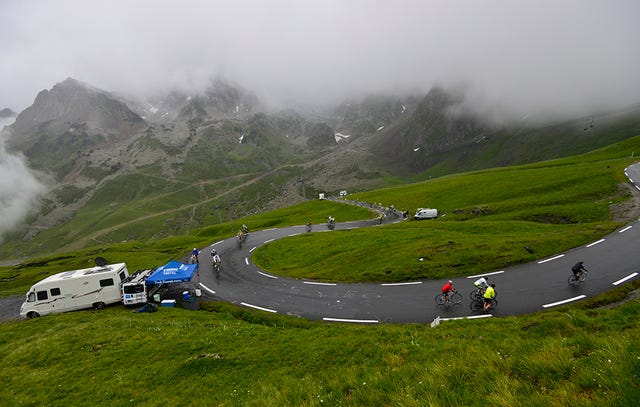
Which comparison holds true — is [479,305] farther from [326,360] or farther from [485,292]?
[326,360]

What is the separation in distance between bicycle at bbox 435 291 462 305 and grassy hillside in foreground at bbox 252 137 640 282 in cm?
544

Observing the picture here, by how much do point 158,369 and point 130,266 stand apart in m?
62.0

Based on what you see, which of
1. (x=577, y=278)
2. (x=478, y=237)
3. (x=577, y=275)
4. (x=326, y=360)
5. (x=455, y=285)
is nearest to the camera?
(x=326, y=360)

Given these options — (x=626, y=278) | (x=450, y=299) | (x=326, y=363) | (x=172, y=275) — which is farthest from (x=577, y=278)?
(x=172, y=275)

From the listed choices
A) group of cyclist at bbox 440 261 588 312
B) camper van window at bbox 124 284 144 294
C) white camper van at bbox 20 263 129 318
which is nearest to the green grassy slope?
camper van window at bbox 124 284 144 294

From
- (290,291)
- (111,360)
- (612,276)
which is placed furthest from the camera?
(290,291)

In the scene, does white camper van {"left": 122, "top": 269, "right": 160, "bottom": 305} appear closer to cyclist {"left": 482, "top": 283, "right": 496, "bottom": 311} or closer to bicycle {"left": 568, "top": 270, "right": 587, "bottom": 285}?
cyclist {"left": 482, "top": 283, "right": 496, "bottom": 311}

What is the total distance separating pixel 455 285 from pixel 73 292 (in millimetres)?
44091

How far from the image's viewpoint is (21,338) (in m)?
27.5

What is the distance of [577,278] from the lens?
25.0 meters

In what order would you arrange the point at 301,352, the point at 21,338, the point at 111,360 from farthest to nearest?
the point at 21,338 → the point at 111,360 → the point at 301,352

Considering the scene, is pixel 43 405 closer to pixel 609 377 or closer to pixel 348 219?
pixel 609 377

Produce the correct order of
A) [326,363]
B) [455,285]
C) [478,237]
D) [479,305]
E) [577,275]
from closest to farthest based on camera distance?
[326,363], [479,305], [577,275], [455,285], [478,237]

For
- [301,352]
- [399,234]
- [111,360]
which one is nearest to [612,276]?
[399,234]
